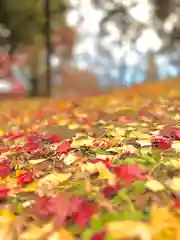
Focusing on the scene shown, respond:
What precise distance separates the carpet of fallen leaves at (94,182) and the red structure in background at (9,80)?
195 centimetres

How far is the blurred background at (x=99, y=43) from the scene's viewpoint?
10.8 ft

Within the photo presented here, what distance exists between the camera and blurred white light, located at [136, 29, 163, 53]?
3305 millimetres

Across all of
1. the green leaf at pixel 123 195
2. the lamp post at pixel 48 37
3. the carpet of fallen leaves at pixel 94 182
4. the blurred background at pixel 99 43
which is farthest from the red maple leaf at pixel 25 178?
the lamp post at pixel 48 37

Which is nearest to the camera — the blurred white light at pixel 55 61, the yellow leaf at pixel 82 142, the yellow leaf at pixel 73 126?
the yellow leaf at pixel 82 142

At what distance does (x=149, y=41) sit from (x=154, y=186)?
249cm

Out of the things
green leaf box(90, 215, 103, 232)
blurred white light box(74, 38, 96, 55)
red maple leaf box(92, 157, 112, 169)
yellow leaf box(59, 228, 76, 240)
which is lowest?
yellow leaf box(59, 228, 76, 240)

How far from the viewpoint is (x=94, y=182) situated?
1.01m

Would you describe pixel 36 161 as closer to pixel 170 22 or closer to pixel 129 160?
pixel 129 160

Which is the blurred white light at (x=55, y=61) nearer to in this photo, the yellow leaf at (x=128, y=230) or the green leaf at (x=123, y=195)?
the green leaf at (x=123, y=195)

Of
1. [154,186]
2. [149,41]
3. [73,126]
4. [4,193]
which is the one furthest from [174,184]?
[149,41]

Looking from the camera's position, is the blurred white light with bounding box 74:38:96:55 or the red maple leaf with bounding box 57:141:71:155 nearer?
the red maple leaf with bounding box 57:141:71:155

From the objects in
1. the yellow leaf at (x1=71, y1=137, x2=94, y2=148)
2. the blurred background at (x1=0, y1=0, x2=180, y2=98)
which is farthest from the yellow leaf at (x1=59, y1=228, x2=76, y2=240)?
the blurred background at (x1=0, y1=0, x2=180, y2=98)

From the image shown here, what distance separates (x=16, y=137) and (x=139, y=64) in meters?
1.91

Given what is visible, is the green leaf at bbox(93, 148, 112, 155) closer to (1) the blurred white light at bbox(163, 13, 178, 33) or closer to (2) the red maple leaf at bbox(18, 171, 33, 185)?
(2) the red maple leaf at bbox(18, 171, 33, 185)
